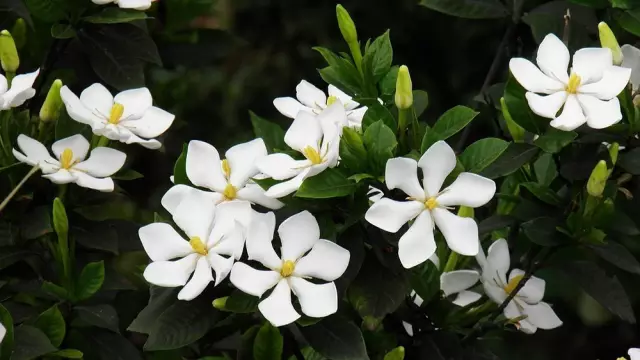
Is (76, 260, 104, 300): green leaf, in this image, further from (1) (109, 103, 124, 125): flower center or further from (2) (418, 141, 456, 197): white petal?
(2) (418, 141, 456, 197): white petal

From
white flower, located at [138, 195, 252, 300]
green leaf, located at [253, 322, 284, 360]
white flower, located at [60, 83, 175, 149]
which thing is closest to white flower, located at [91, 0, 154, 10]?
white flower, located at [60, 83, 175, 149]

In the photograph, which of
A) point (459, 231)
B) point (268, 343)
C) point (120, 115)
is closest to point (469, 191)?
point (459, 231)

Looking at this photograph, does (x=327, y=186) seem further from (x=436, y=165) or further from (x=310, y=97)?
(x=310, y=97)

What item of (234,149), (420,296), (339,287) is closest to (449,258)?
(420,296)

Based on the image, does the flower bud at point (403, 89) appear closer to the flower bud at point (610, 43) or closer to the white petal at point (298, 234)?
the white petal at point (298, 234)

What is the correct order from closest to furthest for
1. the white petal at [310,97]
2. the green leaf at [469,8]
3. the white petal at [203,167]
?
the white petal at [203,167], the white petal at [310,97], the green leaf at [469,8]

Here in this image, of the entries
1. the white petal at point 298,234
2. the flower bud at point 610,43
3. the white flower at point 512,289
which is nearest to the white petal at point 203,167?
the white petal at point 298,234

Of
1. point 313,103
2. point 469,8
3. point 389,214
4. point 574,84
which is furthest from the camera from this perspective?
point 469,8
